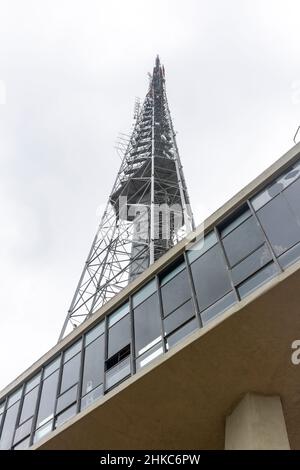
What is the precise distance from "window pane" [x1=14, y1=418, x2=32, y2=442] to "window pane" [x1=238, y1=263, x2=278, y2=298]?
29.8ft

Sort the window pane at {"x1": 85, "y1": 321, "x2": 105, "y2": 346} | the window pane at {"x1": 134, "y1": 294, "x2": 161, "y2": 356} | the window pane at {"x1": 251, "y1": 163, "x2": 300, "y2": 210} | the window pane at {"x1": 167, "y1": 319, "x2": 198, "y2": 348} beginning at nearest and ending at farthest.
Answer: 1. the window pane at {"x1": 167, "y1": 319, "x2": 198, "y2": 348}
2. the window pane at {"x1": 251, "y1": 163, "x2": 300, "y2": 210}
3. the window pane at {"x1": 134, "y1": 294, "x2": 161, "y2": 356}
4. the window pane at {"x1": 85, "y1": 321, "x2": 105, "y2": 346}

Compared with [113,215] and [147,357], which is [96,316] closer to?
[147,357]

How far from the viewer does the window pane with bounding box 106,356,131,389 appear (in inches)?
550

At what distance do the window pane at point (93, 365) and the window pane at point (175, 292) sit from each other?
2833mm

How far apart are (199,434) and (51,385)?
571cm

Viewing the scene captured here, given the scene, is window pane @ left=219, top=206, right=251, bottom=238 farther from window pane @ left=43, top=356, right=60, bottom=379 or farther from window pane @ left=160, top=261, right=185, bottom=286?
window pane @ left=43, top=356, right=60, bottom=379

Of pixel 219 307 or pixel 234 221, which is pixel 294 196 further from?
pixel 219 307

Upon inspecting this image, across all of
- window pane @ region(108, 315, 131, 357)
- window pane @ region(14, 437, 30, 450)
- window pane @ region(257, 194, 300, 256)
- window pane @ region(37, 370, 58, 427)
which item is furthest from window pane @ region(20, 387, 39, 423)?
window pane @ region(257, 194, 300, 256)

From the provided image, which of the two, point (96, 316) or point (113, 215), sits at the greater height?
point (113, 215)

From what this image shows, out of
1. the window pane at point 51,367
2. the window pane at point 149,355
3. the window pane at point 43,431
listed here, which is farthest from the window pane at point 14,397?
the window pane at point 149,355

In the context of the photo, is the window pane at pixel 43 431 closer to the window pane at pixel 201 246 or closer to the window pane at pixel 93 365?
the window pane at pixel 93 365

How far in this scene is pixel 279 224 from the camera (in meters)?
12.4

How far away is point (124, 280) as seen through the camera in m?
24.5
